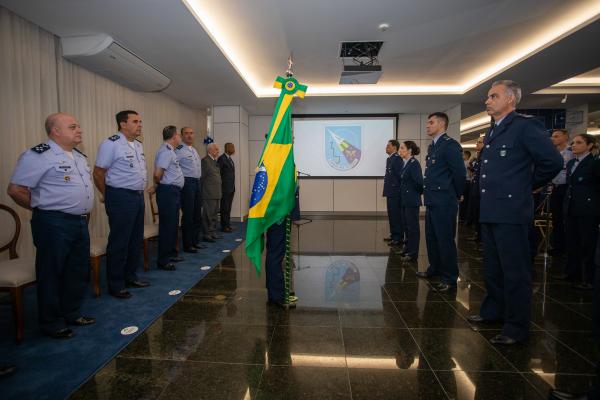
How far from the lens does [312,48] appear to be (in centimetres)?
461

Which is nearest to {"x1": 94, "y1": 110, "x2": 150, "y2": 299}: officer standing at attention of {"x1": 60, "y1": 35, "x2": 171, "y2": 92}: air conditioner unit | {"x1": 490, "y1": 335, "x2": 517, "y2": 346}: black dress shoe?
{"x1": 60, "y1": 35, "x2": 171, "y2": 92}: air conditioner unit

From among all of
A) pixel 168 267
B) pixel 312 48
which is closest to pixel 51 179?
pixel 168 267

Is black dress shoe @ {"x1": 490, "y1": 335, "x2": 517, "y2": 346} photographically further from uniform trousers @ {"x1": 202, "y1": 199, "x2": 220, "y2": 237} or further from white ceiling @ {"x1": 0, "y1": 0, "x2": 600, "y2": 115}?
uniform trousers @ {"x1": 202, "y1": 199, "x2": 220, "y2": 237}

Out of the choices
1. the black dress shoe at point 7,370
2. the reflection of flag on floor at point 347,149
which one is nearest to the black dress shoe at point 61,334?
the black dress shoe at point 7,370

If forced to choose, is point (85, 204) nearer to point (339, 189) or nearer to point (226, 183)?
point (226, 183)

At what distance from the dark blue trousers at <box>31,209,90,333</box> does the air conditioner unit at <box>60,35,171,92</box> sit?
236 cm

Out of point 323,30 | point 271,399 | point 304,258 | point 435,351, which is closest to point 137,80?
point 323,30

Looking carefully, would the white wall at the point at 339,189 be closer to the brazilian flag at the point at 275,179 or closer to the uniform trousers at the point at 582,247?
the uniform trousers at the point at 582,247

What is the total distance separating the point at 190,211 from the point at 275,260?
2.17 meters

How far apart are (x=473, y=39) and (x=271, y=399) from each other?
485 centimetres

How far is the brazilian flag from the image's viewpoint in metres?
2.55

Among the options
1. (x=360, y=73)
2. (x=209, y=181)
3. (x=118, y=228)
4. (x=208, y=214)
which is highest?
(x=360, y=73)

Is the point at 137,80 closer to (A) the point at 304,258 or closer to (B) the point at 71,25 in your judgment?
(B) the point at 71,25

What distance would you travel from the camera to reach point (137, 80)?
4570 millimetres
